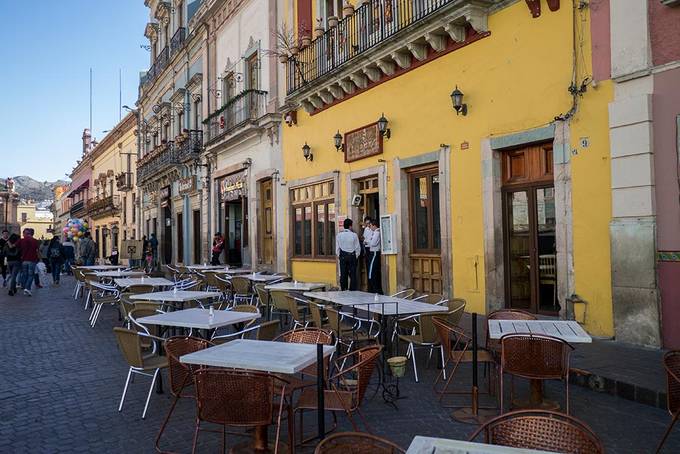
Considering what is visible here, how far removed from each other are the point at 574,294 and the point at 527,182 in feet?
6.13

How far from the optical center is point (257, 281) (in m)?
11.4

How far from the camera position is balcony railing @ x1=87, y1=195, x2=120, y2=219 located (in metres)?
39.0

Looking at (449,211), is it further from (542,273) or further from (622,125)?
(622,125)

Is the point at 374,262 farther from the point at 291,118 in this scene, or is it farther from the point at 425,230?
the point at 291,118

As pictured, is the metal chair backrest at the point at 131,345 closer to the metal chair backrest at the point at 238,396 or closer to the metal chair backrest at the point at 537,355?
the metal chair backrest at the point at 238,396

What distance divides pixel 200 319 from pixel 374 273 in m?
6.24

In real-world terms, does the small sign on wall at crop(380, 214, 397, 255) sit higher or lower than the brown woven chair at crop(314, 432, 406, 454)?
higher

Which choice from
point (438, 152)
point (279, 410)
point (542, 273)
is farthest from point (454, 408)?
point (438, 152)

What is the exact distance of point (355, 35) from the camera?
1215cm

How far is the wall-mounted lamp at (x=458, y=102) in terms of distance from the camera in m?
9.34

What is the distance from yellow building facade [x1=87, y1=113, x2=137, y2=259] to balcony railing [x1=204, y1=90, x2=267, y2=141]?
14.8m

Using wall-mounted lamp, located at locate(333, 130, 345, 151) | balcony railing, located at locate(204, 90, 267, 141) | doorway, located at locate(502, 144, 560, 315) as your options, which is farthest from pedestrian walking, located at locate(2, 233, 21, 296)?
doorway, located at locate(502, 144, 560, 315)

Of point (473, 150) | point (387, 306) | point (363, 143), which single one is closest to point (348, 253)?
point (363, 143)

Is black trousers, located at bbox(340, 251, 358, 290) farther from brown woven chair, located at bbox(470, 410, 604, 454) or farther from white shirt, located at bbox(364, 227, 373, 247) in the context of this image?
brown woven chair, located at bbox(470, 410, 604, 454)
